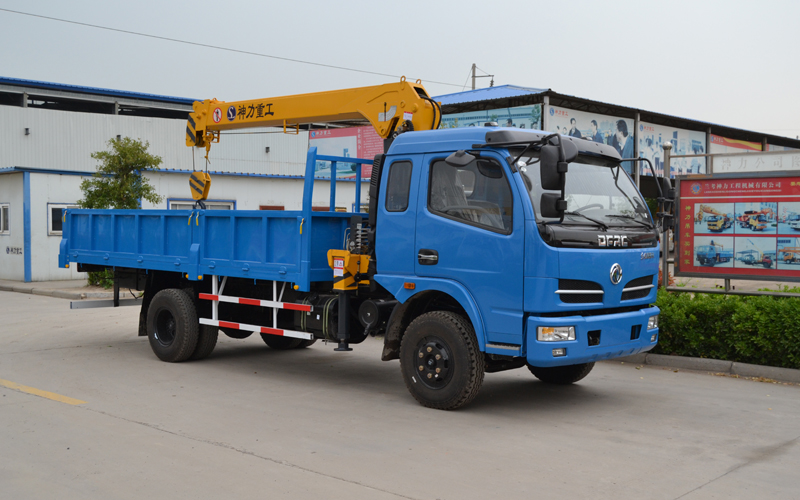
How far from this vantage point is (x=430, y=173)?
7.59m

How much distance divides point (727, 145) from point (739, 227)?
17.0 meters

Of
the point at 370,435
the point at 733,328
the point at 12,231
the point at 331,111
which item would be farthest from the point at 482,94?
the point at 12,231

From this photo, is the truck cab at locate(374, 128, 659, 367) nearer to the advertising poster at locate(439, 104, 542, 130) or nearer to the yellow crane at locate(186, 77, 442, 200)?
the yellow crane at locate(186, 77, 442, 200)

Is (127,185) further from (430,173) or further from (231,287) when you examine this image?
(430,173)

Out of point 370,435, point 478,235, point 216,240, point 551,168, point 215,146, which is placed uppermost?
point 215,146

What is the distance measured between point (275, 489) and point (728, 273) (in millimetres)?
7498

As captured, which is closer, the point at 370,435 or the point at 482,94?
the point at 370,435

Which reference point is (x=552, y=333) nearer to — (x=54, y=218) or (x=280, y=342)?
(x=280, y=342)

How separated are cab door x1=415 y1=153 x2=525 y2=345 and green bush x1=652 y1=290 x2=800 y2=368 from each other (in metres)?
3.96

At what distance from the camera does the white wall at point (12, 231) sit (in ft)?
74.2

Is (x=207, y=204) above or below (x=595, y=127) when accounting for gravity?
below

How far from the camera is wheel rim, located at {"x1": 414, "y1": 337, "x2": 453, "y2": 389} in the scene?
732cm

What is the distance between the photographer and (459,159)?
23.5 feet

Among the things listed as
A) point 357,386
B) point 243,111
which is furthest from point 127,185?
point 357,386
